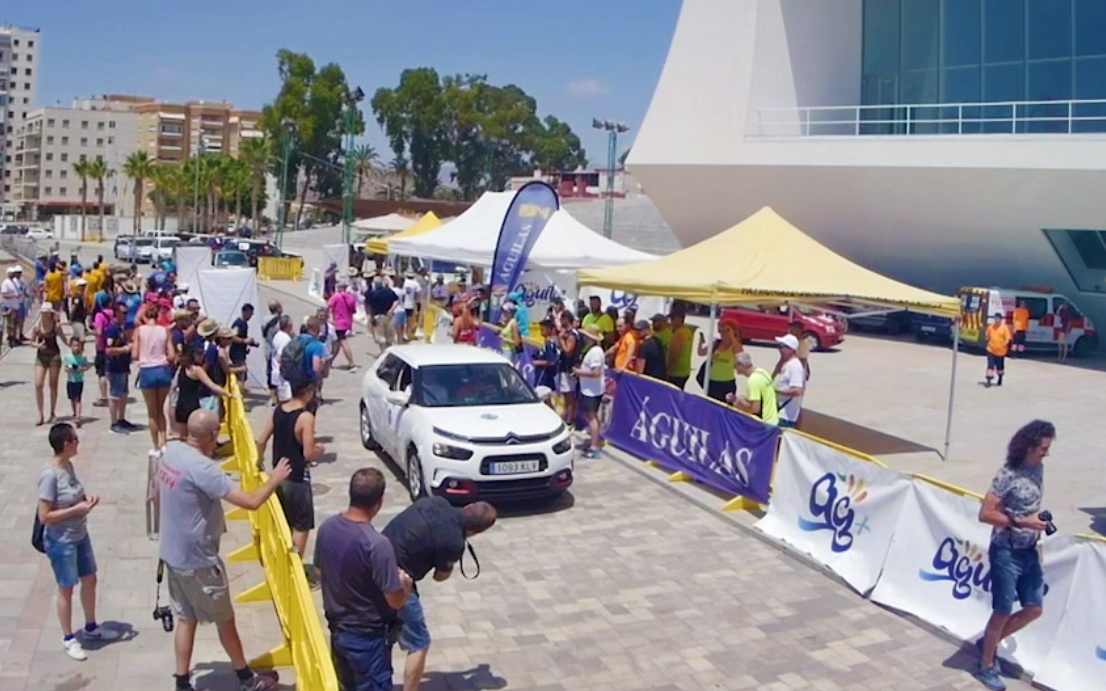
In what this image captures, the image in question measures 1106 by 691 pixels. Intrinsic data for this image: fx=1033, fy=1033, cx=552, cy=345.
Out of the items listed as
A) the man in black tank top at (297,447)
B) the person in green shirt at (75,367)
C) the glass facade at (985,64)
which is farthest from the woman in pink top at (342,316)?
the glass facade at (985,64)

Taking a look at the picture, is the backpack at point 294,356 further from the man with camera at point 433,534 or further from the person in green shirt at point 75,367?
the man with camera at point 433,534

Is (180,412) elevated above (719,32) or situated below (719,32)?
below

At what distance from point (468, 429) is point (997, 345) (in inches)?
572

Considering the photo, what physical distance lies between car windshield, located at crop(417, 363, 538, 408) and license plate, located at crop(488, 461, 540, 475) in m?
1.05

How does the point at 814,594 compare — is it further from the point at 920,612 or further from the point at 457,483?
the point at 457,483

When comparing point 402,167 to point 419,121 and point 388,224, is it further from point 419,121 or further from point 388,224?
point 388,224

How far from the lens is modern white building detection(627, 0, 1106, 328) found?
27.8 m

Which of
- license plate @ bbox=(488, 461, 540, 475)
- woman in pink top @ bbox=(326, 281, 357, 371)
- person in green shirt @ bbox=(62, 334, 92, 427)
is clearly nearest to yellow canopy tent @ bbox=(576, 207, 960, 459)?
license plate @ bbox=(488, 461, 540, 475)

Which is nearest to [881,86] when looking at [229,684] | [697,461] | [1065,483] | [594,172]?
[1065,483]

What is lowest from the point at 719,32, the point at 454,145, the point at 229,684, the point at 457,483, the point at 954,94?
the point at 229,684

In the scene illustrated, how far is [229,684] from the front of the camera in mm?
6621

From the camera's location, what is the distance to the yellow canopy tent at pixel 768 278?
1372 centimetres

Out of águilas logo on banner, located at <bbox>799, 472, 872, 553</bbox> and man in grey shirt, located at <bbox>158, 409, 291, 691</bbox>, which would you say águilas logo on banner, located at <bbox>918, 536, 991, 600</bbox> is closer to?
águilas logo on banner, located at <bbox>799, 472, 872, 553</bbox>

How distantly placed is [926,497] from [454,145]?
9529cm
